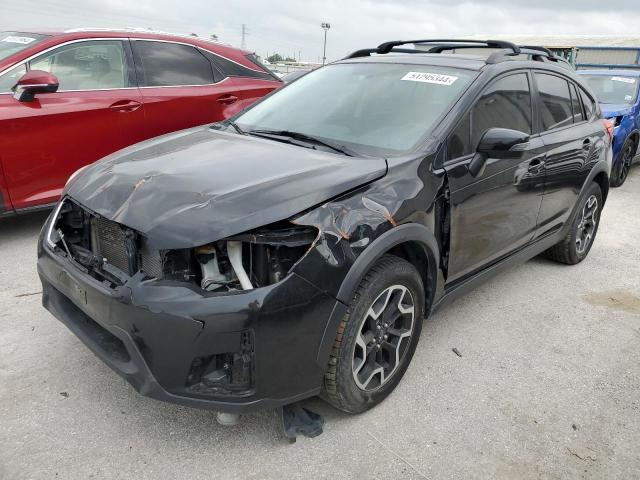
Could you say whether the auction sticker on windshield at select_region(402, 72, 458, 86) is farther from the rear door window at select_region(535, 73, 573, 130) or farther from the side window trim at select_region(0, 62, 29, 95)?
the side window trim at select_region(0, 62, 29, 95)

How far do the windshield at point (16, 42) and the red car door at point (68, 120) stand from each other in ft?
0.59

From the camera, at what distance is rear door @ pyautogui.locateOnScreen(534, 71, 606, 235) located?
3752mm

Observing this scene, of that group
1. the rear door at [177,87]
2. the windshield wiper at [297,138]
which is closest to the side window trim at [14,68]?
the rear door at [177,87]

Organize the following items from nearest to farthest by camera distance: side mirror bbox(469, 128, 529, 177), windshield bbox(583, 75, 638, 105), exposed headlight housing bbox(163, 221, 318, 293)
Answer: exposed headlight housing bbox(163, 221, 318, 293)
side mirror bbox(469, 128, 529, 177)
windshield bbox(583, 75, 638, 105)

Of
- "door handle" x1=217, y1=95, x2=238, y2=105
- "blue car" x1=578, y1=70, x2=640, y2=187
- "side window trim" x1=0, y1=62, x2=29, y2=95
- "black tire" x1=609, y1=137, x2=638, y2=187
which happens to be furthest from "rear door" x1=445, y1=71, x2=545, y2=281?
"black tire" x1=609, y1=137, x2=638, y2=187

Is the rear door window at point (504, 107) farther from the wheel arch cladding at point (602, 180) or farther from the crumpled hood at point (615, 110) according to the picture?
the crumpled hood at point (615, 110)

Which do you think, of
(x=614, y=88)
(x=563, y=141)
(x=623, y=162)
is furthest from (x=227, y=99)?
(x=614, y=88)

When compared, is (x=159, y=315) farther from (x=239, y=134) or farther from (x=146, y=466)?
(x=239, y=134)

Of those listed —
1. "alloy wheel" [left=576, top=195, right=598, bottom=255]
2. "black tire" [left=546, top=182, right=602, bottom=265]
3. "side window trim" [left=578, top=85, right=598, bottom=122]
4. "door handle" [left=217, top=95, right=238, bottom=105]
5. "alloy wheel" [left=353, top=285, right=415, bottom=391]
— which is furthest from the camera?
"door handle" [left=217, top=95, right=238, bottom=105]

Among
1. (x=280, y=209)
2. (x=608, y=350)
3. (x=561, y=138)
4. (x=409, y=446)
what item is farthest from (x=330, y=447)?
(x=561, y=138)

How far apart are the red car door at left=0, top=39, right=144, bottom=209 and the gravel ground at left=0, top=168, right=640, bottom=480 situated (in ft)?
3.44

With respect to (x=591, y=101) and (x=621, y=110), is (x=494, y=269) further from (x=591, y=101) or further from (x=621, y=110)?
(x=621, y=110)

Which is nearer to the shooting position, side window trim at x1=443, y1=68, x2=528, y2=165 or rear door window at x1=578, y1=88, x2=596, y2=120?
side window trim at x1=443, y1=68, x2=528, y2=165

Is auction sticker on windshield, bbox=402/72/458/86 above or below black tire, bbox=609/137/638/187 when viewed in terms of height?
above
